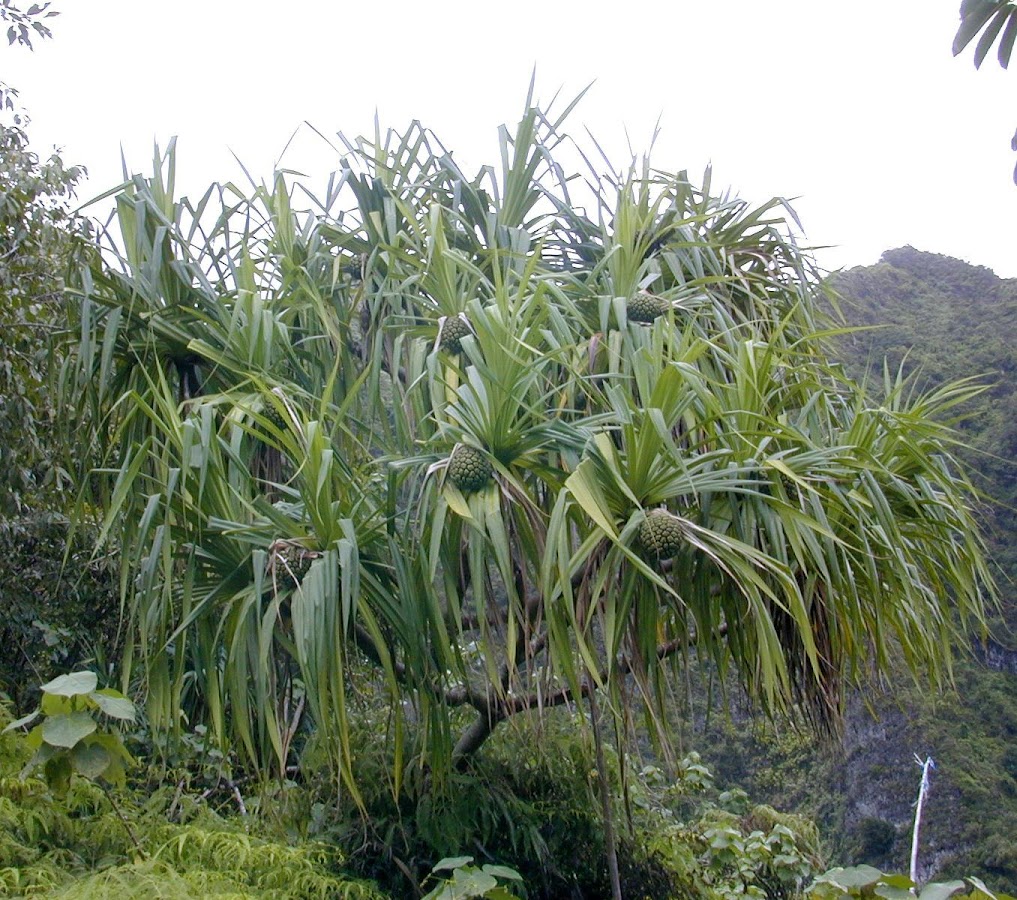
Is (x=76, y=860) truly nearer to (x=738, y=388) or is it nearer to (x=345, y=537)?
(x=345, y=537)

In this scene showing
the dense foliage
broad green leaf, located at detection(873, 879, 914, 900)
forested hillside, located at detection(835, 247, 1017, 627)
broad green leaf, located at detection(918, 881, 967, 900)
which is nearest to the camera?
broad green leaf, located at detection(918, 881, 967, 900)

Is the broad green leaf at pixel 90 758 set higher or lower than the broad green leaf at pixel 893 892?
higher

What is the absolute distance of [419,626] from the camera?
2.08 meters

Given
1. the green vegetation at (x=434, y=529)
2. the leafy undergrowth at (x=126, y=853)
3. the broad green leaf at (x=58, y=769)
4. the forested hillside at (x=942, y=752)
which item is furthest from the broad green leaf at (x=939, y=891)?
the forested hillside at (x=942, y=752)

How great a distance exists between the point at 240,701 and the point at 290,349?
969 millimetres

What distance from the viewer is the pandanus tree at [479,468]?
200 cm

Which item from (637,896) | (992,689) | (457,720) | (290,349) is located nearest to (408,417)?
(290,349)

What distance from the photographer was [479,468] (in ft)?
6.72

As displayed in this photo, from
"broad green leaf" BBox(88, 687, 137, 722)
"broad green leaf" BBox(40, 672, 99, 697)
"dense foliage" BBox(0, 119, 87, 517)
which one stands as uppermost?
"dense foliage" BBox(0, 119, 87, 517)

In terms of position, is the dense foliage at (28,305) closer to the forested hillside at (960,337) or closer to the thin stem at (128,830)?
the thin stem at (128,830)

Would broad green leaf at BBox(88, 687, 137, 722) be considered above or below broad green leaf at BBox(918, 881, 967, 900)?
above

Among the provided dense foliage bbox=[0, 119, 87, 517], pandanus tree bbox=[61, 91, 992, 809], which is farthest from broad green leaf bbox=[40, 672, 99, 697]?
dense foliage bbox=[0, 119, 87, 517]

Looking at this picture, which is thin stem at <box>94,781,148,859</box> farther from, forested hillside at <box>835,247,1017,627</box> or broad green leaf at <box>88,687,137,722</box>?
forested hillside at <box>835,247,1017,627</box>

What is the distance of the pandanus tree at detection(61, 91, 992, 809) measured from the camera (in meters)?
2.00
